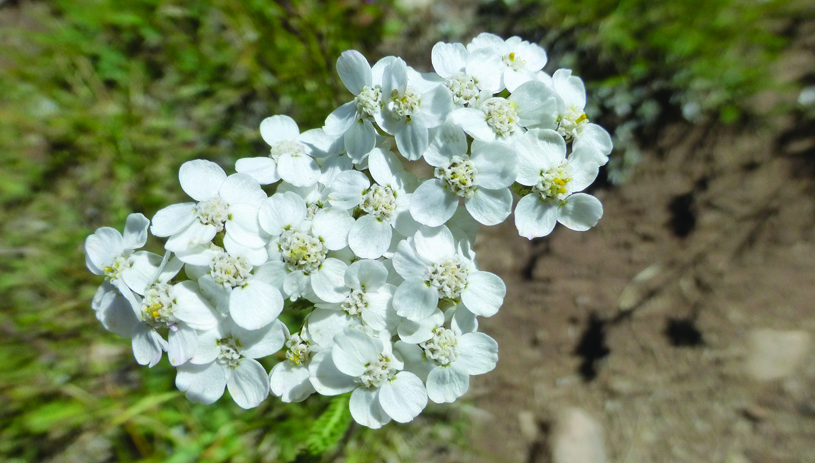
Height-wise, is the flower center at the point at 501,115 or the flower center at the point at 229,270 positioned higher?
the flower center at the point at 501,115

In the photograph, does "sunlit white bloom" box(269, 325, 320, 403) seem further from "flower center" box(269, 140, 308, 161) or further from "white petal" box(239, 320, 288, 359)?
"flower center" box(269, 140, 308, 161)

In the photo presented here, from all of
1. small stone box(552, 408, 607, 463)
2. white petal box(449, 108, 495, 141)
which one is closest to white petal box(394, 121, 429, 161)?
white petal box(449, 108, 495, 141)

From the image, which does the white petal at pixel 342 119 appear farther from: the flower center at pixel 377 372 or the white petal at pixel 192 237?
the flower center at pixel 377 372

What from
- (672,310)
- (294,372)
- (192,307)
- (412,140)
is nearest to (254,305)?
(192,307)

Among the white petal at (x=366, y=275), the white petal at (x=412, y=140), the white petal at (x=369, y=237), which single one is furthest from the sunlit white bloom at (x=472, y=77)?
the white petal at (x=366, y=275)

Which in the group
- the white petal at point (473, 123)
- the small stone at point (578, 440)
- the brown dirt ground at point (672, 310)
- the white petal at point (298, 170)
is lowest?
the small stone at point (578, 440)

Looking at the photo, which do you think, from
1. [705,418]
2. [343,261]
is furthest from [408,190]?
[705,418]
